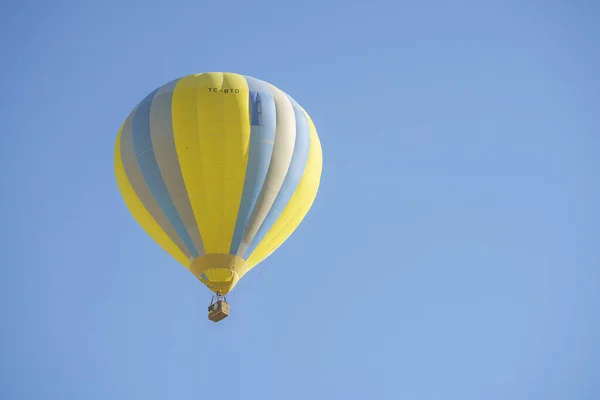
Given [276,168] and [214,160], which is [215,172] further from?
Answer: [276,168]

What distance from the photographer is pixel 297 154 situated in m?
25.8

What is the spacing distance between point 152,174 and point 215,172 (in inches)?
54.5

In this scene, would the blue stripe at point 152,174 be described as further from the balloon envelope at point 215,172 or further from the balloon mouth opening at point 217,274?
the balloon mouth opening at point 217,274

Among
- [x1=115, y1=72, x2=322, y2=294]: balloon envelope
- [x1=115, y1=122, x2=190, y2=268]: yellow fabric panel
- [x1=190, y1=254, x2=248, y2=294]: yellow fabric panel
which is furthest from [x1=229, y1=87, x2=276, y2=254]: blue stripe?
[x1=115, y1=122, x2=190, y2=268]: yellow fabric panel

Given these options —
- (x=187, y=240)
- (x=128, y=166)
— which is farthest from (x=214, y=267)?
(x=128, y=166)

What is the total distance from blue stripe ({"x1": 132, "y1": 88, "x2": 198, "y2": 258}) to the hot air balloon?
0.02 metres

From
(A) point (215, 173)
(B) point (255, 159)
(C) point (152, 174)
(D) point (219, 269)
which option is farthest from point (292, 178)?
(C) point (152, 174)

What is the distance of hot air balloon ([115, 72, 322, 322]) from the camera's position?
81.7 ft

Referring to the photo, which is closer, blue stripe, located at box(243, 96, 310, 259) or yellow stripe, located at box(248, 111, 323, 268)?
blue stripe, located at box(243, 96, 310, 259)

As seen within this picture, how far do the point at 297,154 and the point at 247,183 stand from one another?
1445 mm

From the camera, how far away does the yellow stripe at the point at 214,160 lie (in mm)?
24859

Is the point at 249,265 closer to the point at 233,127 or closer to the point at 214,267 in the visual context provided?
the point at 214,267

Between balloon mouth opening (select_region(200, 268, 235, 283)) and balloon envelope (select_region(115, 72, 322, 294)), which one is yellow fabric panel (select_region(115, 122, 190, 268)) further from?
balloon mouth opening (select_region(200, 268, 235, 283))

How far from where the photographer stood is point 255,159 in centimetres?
2509
